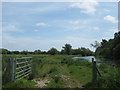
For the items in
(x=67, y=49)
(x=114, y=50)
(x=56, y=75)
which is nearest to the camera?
(x=56, y=75)

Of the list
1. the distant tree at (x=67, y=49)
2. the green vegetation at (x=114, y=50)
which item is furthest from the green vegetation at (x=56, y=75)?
the distant tree at (x=67, y=49)

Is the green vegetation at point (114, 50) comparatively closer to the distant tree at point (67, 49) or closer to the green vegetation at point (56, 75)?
the green vegetation at point (56, 75)

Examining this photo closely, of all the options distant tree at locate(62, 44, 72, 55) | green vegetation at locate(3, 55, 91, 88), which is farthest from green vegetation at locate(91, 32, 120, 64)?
distant tree at locate(62, 44, 72, 55)

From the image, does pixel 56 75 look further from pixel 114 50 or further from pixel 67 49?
pixel 67 49

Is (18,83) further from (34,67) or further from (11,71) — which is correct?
(34,67)

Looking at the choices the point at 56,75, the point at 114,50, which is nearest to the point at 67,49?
the point at 114,50

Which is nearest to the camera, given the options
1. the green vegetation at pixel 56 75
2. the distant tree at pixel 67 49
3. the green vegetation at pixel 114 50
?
the green vegetation at pixel 56 75

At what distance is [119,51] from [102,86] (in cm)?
5043

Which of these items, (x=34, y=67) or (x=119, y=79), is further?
(x=34, y=67)

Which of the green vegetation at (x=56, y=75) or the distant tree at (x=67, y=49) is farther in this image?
the distant tree at (x=67, y=49)

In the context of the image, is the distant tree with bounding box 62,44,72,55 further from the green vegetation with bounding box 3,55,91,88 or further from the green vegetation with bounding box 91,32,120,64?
the green vegetation with bounding box 3,55,91,88

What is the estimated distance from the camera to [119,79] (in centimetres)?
616

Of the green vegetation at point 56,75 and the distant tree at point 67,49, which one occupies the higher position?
the distant tree at point 67,49

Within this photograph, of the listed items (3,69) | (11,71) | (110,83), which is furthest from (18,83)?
(110,83)
